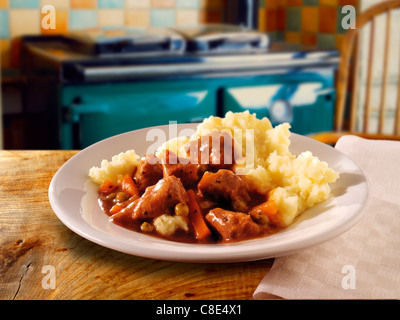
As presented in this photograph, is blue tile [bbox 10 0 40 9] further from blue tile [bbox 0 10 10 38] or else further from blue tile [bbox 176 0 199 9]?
blue tile [bbox 176 0 199 9]

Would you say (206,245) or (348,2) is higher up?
(348,2)

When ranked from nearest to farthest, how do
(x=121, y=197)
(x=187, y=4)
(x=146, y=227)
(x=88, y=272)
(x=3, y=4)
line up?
1. (x=88, y=272)
2. (x=146, y=227)
3. (x=121, y=197)
4. (x=3, y=4)
5. (x=187, y=4)

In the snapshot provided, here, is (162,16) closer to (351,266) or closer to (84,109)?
(84,109)

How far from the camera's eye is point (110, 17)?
11.4 feet

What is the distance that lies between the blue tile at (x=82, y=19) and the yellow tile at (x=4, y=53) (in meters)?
0.42

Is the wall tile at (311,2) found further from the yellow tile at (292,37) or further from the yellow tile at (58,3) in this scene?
the yellow tile at (58,3)

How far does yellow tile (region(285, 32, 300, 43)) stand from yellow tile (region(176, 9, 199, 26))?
711mm

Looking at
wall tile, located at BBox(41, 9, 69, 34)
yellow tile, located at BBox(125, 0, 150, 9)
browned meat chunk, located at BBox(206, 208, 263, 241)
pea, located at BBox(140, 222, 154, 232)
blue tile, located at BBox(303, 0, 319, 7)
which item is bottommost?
pea, located at BBox(140, 222, 154, 232)

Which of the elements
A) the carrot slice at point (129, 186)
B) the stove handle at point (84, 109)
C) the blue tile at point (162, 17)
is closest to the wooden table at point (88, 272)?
the carrot slice at point (129, 186)

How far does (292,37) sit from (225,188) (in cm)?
309

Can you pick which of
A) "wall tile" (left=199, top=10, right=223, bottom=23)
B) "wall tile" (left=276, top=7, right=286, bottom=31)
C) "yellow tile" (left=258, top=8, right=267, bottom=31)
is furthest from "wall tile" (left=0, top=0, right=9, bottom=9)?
"wall tile" (left=276, top=7, right=286, bottom=31)

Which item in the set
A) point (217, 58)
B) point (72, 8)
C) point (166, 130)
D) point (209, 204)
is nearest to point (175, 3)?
point (72, 8)

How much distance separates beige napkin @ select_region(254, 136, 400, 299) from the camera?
821mm

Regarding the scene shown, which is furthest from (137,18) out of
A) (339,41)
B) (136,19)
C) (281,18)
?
(339,41)
